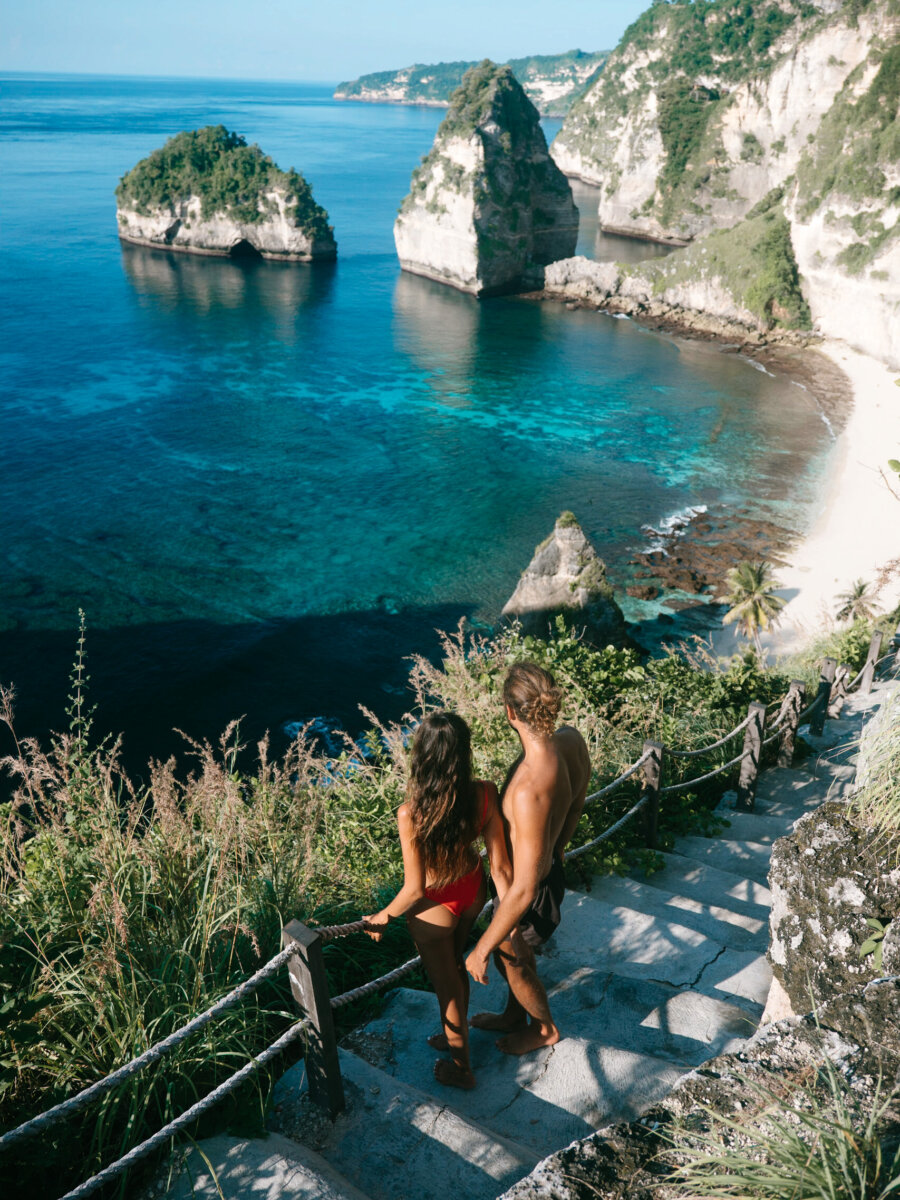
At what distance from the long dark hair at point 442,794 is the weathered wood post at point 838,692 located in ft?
29.9

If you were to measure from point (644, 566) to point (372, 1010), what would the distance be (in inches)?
905

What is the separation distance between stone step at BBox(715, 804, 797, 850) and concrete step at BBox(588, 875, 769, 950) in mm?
1457

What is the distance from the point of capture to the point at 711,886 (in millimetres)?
5531

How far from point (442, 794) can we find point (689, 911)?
9.21 feet

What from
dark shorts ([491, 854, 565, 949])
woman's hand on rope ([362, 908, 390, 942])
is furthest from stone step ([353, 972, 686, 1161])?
woman's hand on rope ([362, 908, 390, 942])

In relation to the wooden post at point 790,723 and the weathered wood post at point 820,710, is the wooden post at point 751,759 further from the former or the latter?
the weathered wood post at point 820,710

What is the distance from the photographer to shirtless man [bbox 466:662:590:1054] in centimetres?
314

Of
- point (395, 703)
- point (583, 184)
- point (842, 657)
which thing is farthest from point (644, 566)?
point (583, 184)

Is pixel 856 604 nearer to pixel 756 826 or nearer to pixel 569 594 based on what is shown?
pixel 569 594

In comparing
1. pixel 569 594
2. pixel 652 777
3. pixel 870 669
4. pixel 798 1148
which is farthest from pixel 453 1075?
pixel 569 594

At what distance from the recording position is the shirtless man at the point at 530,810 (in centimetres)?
314

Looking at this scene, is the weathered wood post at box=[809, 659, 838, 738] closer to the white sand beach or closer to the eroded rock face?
the eroded rock face

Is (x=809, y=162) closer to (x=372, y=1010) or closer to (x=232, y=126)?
(x=372, y=1010)

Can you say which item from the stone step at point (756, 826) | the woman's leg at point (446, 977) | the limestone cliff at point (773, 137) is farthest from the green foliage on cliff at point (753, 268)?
the woman's leg at point (446, 977)
